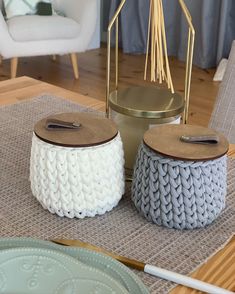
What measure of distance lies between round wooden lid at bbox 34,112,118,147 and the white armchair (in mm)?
2399

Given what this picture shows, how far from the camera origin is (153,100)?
2.53 feet

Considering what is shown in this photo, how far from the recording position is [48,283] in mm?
542

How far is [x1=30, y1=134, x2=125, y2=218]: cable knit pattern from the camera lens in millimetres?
656

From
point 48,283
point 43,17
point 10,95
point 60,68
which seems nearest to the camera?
point 48,283

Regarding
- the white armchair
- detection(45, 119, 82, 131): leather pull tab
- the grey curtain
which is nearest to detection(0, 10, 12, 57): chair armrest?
the white armchair

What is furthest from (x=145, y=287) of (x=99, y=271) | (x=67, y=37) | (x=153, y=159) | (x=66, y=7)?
(x=66, y=7)

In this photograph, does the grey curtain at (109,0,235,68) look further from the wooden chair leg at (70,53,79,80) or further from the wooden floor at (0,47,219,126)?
the wooden chair leg at (70,53,79,80)

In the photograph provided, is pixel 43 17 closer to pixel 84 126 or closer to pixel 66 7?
pixel 66 7

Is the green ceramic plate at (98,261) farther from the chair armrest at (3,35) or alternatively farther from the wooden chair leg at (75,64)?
the wooden chair leg at (75,64)

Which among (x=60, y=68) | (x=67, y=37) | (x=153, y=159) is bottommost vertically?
(x=60, y=68)

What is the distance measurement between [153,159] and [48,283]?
8.2 inches

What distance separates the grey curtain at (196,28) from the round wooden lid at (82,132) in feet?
9.48

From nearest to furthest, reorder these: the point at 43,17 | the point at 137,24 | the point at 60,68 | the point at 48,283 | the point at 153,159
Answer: the point at 48,283
the point at 153,159
the point at 43,17
the point at 60,68
the point at 137,24

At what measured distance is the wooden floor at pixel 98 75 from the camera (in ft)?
9.87
